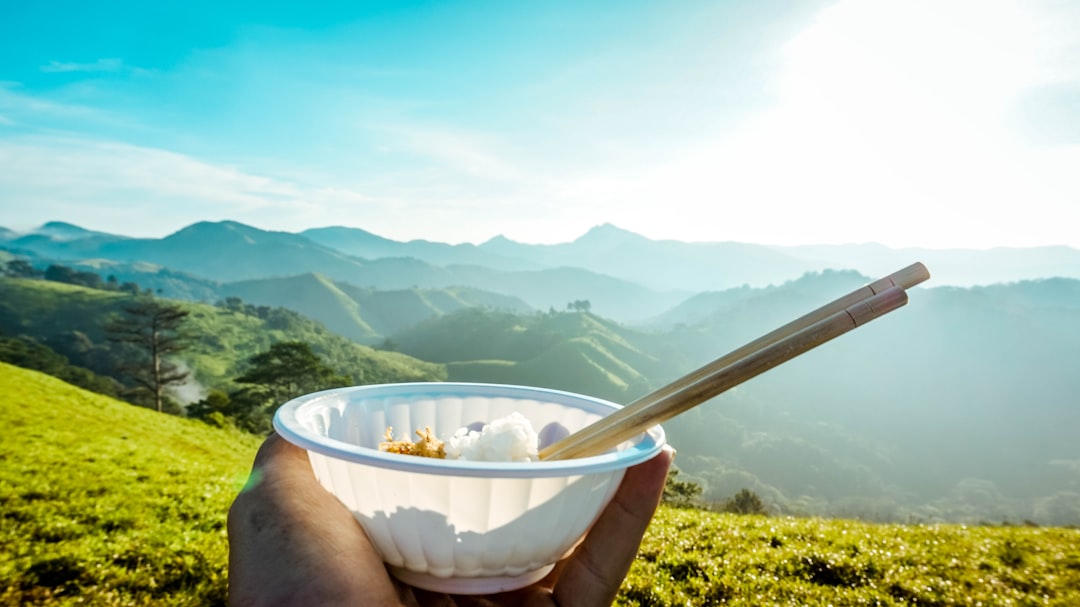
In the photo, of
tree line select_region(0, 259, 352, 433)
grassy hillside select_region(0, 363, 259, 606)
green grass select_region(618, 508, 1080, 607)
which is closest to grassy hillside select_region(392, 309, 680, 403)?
tree line select_region(0, 259, 352, 433)

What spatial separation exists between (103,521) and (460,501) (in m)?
8.17

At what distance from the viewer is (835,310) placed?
58.4 inches

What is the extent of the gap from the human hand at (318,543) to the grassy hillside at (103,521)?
171 inches

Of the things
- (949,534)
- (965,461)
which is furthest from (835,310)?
(965,461)

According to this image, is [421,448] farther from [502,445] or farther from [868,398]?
[868,398]

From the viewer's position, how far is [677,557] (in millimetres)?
5707

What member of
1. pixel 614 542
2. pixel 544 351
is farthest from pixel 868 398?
pixel 614 542

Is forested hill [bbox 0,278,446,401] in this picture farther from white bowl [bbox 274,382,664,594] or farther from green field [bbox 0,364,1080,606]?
white bowl [bbox 274,382,664,594]

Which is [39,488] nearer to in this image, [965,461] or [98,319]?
[98,319]

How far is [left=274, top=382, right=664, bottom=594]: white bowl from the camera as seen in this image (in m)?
1.13

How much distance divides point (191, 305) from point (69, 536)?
461 ft

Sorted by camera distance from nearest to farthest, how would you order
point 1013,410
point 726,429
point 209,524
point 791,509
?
point 209,524
point 791,509
point 726,429
point 1013,410

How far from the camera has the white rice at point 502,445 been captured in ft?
4.77

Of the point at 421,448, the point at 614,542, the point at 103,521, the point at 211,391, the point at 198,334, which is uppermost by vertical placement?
the point at 421,448
